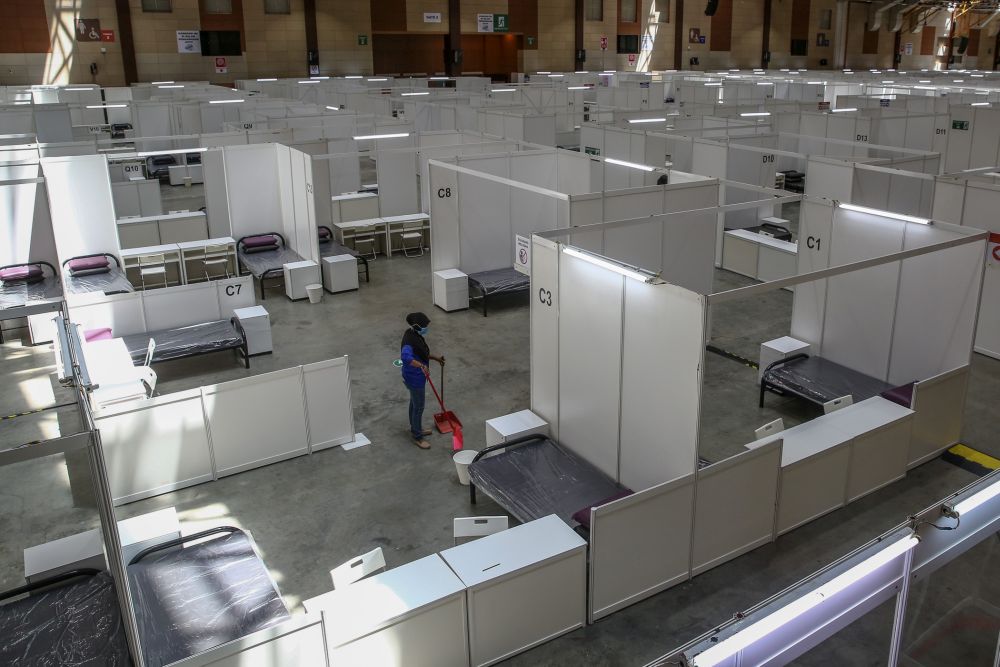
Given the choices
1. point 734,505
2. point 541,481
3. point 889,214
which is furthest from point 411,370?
point 889,214

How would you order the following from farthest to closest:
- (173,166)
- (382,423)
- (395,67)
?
(395,67) → (173,166) → (382,423)

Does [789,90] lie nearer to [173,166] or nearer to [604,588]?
[173,166]

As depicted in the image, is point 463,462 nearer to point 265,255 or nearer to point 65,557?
point 65,557

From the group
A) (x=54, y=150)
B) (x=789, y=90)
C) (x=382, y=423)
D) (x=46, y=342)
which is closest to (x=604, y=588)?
(x=382, y=423)

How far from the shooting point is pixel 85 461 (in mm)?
8258

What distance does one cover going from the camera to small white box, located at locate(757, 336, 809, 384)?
9148 mm

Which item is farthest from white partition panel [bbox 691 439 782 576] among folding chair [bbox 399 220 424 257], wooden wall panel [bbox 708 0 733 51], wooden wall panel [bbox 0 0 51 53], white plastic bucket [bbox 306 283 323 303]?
wooden wall panel [bbox 708 0 733 51]

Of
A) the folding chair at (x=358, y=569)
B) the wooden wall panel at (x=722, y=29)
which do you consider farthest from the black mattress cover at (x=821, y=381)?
the wooden wall panel at (x=722, y=29)

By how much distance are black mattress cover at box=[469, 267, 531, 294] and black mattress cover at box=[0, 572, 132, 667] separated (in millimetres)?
7221

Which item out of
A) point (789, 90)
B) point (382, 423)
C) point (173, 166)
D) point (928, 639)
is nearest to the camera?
point (928, 639)

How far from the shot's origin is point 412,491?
7.74m

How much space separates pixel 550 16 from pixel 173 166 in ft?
79.0

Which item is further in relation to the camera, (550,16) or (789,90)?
(550,16)

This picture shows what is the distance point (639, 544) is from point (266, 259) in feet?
30.2
